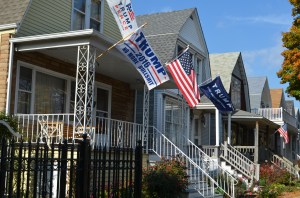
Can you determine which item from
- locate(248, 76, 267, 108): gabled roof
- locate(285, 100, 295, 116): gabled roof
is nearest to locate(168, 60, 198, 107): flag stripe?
locate(248, 76, 267, 108): gabled roof

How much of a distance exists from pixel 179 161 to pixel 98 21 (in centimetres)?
625

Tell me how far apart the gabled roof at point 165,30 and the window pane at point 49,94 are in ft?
21.9

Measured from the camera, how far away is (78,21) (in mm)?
15750

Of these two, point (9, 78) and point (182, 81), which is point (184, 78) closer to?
point (182, 81)

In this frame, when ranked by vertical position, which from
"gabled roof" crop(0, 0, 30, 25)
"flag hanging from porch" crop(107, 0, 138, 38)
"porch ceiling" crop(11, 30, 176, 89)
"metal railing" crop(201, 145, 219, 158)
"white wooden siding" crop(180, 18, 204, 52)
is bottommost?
"metal railing" crop(201, 145, 219, 158)

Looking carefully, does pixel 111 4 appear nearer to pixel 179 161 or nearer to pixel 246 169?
pixel 179 161

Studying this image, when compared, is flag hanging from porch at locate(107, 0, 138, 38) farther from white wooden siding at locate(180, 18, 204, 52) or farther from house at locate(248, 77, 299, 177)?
house at locate(248, 77, 299, 177)

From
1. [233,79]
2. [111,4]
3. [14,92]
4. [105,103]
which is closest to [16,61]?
[14,92]

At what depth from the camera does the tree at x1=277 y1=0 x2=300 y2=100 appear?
21125mm

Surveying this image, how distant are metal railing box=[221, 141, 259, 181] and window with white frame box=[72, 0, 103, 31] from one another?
30.8 ft

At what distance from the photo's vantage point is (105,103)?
1675 cm

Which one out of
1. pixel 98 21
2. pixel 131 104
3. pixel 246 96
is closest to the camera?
pixel 98 21

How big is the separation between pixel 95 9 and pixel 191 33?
7795mm

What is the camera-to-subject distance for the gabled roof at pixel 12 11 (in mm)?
13118
